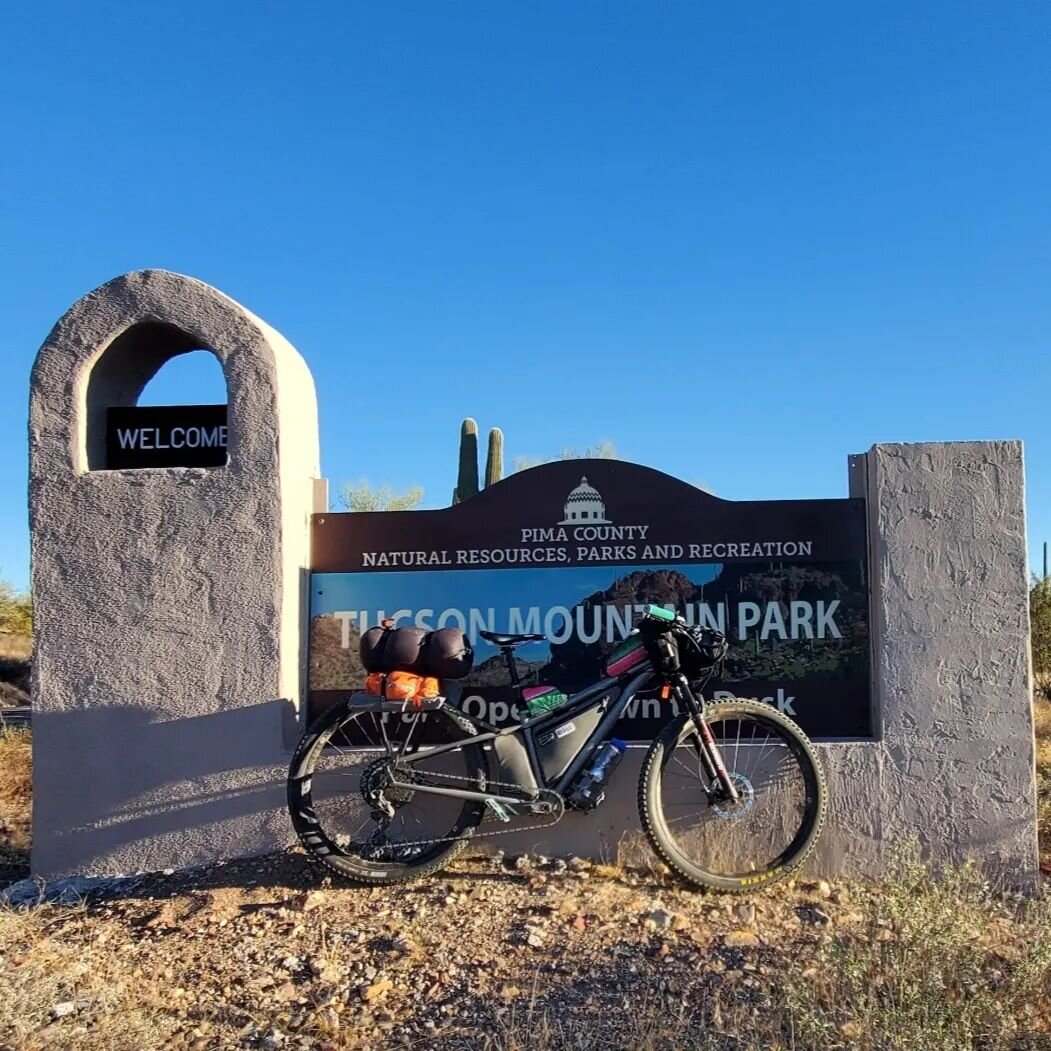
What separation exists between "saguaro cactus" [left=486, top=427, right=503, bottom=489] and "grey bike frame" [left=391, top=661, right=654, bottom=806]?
20.6 feet

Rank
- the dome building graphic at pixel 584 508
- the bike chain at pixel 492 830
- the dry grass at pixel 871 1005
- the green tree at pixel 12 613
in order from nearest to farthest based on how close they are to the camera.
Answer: the dry grass at pixel 871 1005 → the bike chain at pixel 492 830 → the dome building graphic at pixel 584 508 → the green tree at pixel 12 613

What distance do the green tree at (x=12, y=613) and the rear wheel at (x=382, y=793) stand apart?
72.7ft

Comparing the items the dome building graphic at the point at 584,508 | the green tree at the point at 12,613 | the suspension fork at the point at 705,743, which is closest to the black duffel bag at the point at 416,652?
the dome building graphic at the point at 584,508

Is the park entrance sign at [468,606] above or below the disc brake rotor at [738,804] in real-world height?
above

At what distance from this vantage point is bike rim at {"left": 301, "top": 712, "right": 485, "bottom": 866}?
16.7 feet

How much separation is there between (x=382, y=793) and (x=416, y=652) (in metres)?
0.71

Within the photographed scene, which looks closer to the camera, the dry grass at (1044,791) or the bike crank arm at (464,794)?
the bike crank arm at (464,794)

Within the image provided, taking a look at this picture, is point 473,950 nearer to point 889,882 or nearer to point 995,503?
point 889,882

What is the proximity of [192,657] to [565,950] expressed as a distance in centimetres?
262

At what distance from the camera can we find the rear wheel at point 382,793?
506 cm

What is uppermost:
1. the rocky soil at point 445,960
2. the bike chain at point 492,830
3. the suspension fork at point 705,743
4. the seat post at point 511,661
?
the seat post at point 511,661

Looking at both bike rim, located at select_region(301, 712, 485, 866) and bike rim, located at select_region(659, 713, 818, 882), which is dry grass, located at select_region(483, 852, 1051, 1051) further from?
bike rim, located at select_region(301, 712, 485, 866)

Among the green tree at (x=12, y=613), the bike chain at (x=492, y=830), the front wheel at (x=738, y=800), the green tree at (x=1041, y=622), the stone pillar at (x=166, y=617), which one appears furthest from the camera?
the green tree at (x=12, y=613)

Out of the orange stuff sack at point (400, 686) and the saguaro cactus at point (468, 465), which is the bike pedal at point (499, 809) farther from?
the saguaro cactus at point (468, 465)
